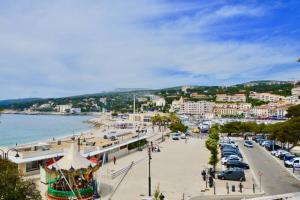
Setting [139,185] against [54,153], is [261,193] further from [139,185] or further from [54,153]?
[54,153]

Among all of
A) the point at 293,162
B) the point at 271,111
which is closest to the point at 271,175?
the point at 293,162

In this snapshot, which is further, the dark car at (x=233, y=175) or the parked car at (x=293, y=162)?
the parked car at (x=293, y=162)

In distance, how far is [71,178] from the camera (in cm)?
2198

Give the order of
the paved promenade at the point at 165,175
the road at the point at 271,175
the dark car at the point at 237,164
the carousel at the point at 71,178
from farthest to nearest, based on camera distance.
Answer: the dark car at the point at 237,164, the road at the point at 271,175, the paved promenade at the point at 165,175, the carousel at the point at 71,178

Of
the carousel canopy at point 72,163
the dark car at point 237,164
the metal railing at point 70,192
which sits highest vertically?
the carousel canopy at point 72,163

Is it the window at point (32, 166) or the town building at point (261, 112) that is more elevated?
the town building at point (261, 112)

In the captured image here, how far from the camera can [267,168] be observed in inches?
1367

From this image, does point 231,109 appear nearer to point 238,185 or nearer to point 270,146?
point 270,146

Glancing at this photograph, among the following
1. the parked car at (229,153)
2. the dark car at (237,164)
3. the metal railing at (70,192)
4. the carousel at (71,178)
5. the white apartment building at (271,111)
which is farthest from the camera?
the white apartment building at (271,111)

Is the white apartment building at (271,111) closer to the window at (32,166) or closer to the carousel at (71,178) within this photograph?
the window at (32,166)

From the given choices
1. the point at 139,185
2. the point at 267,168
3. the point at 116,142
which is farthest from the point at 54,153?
the point at 267,168

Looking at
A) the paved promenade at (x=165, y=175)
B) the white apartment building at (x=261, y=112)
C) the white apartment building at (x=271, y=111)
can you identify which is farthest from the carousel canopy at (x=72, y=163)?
the white apartment building at (x=261, y=112)

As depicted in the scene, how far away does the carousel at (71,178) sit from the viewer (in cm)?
2147

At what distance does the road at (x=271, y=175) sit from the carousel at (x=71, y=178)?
11366 millimetres
